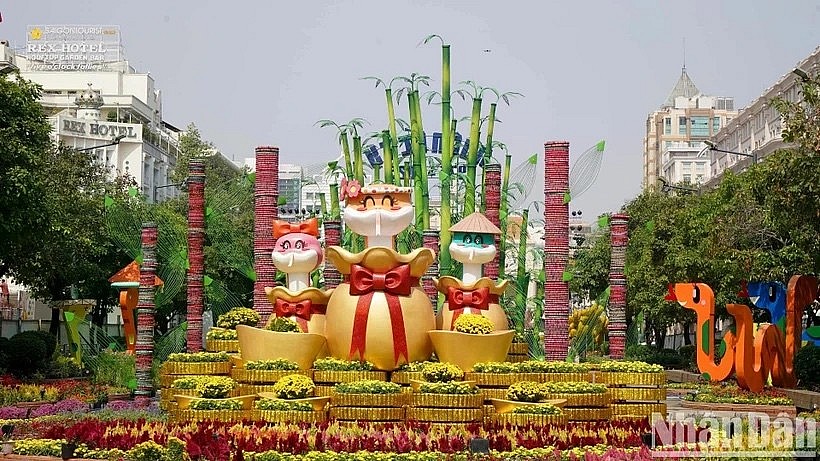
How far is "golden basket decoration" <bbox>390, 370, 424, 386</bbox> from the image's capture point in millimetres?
18406

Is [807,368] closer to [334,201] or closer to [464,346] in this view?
[334,201]

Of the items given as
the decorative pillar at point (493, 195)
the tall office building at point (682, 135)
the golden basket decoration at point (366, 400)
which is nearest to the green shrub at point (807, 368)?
the decorative pillar at point (493, 195)

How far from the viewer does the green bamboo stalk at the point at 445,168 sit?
2791 cm

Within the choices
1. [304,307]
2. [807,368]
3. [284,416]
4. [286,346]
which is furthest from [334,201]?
[284,416]

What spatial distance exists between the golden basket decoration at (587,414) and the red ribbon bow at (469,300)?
10.1ft

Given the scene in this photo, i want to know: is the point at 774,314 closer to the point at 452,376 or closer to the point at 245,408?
the point at 452,376

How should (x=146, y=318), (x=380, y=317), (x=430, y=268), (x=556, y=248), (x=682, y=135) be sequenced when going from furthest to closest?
(x=682, y=135) → (x=146, y=318) → (x=430, y=268) → (x=556, y=248) → (x=380, y=317)

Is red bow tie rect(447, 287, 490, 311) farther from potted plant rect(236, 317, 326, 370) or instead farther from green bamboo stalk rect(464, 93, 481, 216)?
green bamboo stalk rect(464, 93, 481, 216)

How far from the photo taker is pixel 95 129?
6831 centimetres

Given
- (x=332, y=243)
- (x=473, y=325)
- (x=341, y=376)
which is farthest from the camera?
(x=332, y=243)

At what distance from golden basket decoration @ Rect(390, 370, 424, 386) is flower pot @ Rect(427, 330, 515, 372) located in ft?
2.42

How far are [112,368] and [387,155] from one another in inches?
351

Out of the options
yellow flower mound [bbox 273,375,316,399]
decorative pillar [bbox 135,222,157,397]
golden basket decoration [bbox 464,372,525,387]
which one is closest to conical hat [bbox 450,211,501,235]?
golden basket decoration [bbox 464,372,525,387]

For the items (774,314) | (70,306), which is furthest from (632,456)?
(70,306)
